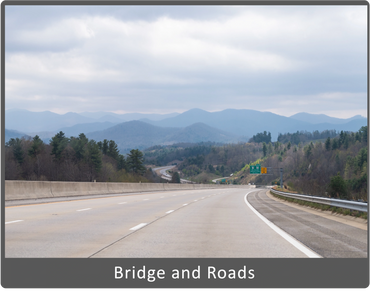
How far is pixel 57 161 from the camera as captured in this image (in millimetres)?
135500

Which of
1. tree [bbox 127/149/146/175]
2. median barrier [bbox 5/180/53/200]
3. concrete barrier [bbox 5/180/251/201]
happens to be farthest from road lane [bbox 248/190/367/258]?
tree [bbox 127/149/146/175]

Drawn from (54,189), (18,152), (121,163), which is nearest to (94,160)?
(18,152)

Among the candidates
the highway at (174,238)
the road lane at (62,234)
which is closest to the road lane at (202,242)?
the highway at (174,238)

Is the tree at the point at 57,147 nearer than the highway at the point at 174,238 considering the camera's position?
No

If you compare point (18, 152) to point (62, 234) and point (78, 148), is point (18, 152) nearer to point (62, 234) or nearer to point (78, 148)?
point (78, 148)

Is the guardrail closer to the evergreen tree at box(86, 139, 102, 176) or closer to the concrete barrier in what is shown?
the concrete barrier

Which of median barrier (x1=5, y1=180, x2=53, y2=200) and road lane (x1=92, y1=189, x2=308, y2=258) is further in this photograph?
median barrier (x1=5, y1=180, x2=53, y2=200)

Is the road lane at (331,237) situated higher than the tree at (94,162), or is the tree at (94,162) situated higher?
the tree at (94,162)

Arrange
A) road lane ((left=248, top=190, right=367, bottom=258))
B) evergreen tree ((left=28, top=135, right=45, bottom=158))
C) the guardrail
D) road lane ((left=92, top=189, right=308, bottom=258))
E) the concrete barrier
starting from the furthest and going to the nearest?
evergreen tree ((left=28, top=135, right=45, bottom=158))
the concrete barrier
the guardrail
road lane ((left=248, top=190, right=367, bottom=258))
road lane ((left=92, top=189, right=308, bottom=258))

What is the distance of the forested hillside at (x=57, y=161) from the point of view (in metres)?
125

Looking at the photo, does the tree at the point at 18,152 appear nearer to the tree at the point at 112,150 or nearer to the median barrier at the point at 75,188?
the tree at the point at 112,150

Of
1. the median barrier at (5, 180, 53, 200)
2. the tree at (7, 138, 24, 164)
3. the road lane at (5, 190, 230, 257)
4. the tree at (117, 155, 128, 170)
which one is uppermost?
the tree at (7, 138, 24, 164)

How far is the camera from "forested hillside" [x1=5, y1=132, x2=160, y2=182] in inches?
4916

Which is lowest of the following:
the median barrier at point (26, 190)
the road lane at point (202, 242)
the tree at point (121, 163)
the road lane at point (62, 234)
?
the road lane at point (202, 242)
